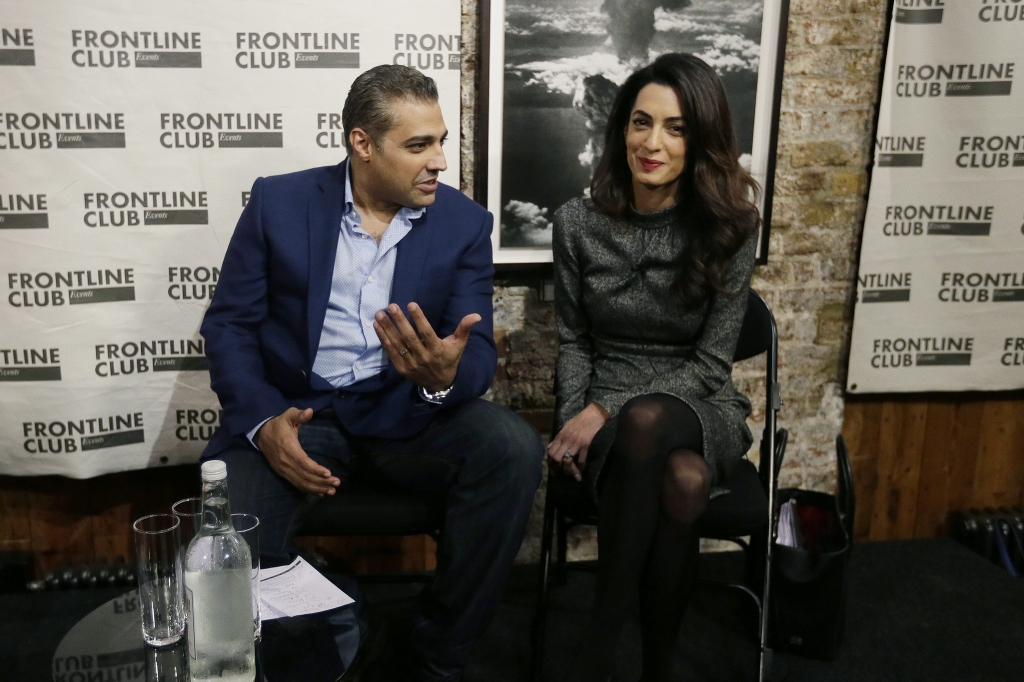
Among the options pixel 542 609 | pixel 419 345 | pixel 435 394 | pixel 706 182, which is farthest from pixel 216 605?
pixel 706 182

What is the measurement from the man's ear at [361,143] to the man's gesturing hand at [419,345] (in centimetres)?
43

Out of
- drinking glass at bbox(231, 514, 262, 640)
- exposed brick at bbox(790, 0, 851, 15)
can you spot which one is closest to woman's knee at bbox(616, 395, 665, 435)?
drinking glass at bbox(231, 514, 262, 640)

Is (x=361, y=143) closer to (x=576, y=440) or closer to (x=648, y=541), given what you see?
(x=576, y=440)

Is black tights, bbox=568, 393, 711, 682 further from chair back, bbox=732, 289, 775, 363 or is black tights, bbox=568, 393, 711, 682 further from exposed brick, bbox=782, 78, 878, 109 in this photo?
exposed brick, bbox=782, 78, 878, 109

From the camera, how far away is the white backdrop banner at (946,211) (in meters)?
2.83

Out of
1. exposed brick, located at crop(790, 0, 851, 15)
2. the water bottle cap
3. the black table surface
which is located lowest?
the black table surface

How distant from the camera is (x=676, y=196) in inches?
95.0

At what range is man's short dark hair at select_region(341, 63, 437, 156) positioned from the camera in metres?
2.22

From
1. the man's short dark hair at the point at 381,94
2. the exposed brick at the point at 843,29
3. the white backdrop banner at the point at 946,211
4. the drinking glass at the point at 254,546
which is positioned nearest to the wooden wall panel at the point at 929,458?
the white backdrop banner at the point at 946,211

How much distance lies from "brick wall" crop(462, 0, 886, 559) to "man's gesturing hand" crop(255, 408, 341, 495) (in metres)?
0.94

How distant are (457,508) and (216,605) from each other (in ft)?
2.74

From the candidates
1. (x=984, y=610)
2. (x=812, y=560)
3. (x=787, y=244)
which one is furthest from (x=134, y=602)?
(x=984, y=610)

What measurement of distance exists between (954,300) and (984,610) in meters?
1.04

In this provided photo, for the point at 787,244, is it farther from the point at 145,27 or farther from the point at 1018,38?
→ the point at 145,27
